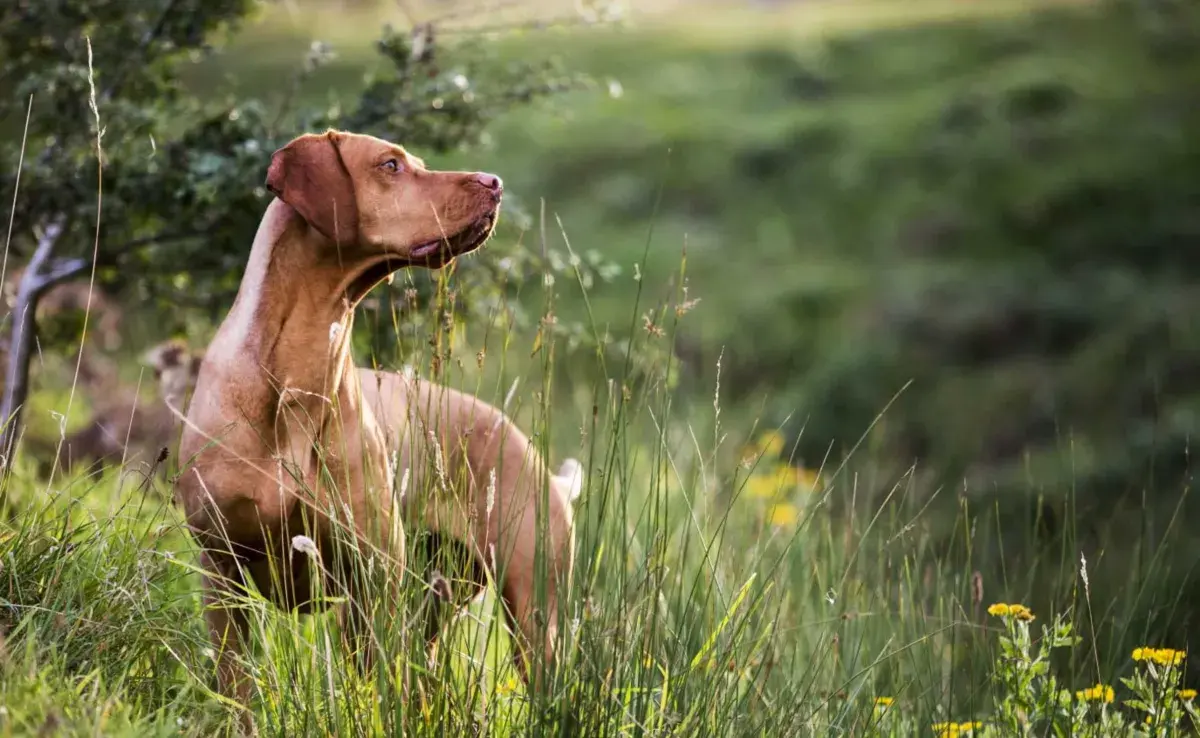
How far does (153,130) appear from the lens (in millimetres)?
4715

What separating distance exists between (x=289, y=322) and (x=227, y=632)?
762 mm

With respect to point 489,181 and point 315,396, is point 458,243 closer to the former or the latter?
point 489,181

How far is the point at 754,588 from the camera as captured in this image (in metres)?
3.48

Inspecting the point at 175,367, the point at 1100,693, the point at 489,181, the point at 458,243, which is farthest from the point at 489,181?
the point at 175,367

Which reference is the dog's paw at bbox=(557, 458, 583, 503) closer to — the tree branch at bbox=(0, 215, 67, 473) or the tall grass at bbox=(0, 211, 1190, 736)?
the tall grass at bbox=(0, 211, 1190, 736)

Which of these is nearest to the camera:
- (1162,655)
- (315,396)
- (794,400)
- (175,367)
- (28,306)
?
(315,396)

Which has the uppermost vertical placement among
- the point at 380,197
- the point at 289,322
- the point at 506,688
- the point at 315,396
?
the point at 380,197

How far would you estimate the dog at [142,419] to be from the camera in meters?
5.56

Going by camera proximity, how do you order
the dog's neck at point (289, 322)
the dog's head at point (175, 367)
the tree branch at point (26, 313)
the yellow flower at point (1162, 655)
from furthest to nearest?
the dog's head at point (175, 367) < the tree branch at point (26, 313) < the yellow flower at point (1162, 655) < the dog's neck at point (289, 322)

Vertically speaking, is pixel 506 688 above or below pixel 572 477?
below

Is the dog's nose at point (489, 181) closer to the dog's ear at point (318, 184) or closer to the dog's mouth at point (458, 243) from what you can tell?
the dog's mouth at point (458, 243)

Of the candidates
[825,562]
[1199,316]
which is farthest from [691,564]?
[1199,316]

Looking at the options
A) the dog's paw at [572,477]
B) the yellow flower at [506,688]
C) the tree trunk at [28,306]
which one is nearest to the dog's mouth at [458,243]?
the dog's paw at [572,477]

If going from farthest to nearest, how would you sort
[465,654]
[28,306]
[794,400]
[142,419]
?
[794,400], [142,419], [28,306], [465,654]
